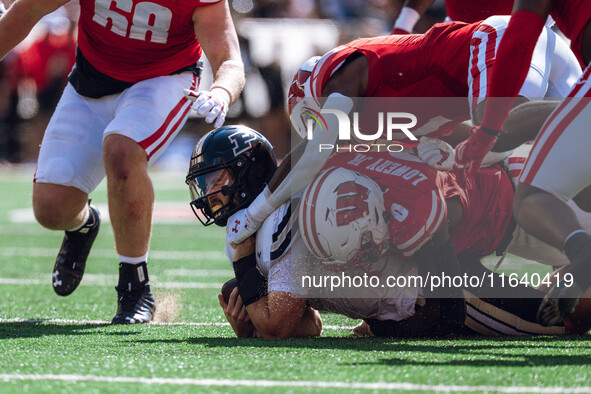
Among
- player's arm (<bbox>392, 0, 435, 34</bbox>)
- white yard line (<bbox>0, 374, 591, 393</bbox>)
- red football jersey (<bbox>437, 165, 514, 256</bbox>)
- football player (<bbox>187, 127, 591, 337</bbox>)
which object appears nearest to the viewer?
white yard line (<bbox>0, 374, 591, 393</bbox>)

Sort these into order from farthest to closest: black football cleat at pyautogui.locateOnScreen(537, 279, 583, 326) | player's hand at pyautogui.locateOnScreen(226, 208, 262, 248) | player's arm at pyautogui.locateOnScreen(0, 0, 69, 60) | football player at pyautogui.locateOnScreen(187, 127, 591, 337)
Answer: player's arm at pyautogui.locateOnScreen(0, 0, 69, 60)
player's hand at pyautogui.locateOnScreen(226, 208, 262, 248)
football player at pyautogui.locateOnScreen(187, 127, 591, 337)
black football cleat at pyautogui.locateOnScreen(537, 279, 583, 326)

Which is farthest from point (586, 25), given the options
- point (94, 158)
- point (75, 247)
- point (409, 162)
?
point (75, 247)

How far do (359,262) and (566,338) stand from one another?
79cm

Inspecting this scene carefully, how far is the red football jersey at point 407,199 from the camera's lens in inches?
122

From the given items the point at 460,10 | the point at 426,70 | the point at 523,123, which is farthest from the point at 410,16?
the point at 523,123

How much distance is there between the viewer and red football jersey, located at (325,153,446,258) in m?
3.10

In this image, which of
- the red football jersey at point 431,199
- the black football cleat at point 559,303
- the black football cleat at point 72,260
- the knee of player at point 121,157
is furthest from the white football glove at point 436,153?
the black football cleat at point 72,260

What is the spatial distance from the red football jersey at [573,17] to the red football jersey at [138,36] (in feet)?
5.38

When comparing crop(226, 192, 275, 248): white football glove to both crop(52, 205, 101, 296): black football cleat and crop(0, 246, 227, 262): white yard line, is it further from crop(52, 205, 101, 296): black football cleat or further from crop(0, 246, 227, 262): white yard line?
crop(0, 246, 227, 262): white yard line

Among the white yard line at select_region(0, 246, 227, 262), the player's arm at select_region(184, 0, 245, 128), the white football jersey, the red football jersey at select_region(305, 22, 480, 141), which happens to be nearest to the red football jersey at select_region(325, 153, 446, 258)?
the white football jersey

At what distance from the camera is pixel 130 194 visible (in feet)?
12.3

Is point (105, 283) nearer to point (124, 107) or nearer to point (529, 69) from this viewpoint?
point (124, 107)

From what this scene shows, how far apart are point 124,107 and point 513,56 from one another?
1.79 metres

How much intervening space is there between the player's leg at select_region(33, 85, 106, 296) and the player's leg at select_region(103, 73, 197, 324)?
0.67ft
